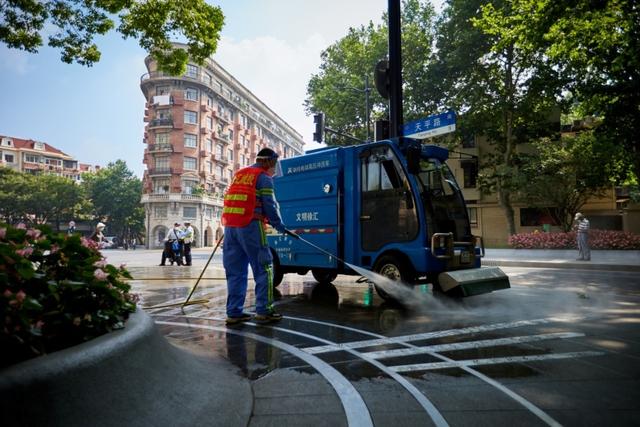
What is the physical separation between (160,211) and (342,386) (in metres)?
54.6

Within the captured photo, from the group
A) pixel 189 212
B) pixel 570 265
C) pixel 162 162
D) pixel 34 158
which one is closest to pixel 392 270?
pixel 570 265

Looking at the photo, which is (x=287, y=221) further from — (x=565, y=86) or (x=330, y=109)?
(x=330, y=109)

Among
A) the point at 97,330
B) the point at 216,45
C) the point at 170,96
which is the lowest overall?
the point at 97,330

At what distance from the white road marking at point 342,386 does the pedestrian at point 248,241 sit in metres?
0.78

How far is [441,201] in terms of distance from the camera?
22.5 feet

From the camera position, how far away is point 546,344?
403cm

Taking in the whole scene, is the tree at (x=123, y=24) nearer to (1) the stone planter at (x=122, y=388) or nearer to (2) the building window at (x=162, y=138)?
(1) the stone planter at (x=122, y=388)

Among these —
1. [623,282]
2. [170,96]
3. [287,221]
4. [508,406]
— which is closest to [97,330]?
[508,406]

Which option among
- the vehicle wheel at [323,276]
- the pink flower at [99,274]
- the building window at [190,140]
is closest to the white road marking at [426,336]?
the pink flower at [99,274]

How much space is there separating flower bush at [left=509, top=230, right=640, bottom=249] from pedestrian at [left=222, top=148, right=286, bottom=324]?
20.1 metres

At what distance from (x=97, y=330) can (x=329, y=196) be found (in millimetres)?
5634

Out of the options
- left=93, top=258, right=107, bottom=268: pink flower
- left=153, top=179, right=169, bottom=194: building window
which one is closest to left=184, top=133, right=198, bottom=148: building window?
left=153, top=179, right=169, bottom=194: building window

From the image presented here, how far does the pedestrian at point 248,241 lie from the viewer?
521 centimetres

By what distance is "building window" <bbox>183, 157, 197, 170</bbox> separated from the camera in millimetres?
54688
